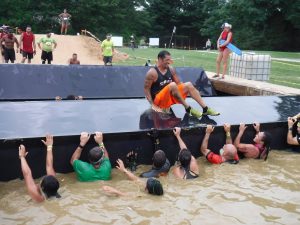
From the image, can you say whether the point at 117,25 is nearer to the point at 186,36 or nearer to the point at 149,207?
the point at 186,36

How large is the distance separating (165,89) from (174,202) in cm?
243

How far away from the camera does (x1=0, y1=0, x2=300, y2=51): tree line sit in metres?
45.1

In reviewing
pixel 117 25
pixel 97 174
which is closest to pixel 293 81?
pixel 97 174

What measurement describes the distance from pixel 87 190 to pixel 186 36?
52.9 meters

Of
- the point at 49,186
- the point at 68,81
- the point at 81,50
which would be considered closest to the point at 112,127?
the point at 49,186

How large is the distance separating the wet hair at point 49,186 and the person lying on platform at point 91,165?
0.69 meters

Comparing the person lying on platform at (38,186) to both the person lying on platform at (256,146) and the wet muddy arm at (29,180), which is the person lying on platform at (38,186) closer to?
the wet muddy arm at (29,180)

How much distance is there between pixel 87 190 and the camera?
563cm

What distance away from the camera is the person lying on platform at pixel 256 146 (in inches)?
277

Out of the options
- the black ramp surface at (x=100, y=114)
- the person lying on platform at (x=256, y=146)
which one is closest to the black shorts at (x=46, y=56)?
the black ramp surface at (x=100, y=114)

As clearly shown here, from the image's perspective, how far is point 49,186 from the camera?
508cm

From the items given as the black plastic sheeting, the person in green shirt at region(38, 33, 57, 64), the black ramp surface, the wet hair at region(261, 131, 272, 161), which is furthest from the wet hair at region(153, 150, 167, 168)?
the person in green shirt at region(38, 33, 57, 64)

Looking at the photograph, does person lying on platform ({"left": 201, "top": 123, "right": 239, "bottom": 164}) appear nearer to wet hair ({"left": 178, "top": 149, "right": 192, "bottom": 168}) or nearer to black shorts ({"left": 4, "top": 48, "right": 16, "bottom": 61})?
wet hair ({"left": 178, "top": 149, "right": 192, "bottom": 168})

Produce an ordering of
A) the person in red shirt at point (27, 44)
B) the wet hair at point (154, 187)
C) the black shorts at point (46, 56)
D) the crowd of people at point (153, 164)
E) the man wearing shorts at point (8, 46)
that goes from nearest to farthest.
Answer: the crowd of people at point (153, 164), the wet hair at point (154, 187), the man wearing shorts at point (8, 46), the person in red shirt at point (27, 44), the black shorts at point (46, 56)
